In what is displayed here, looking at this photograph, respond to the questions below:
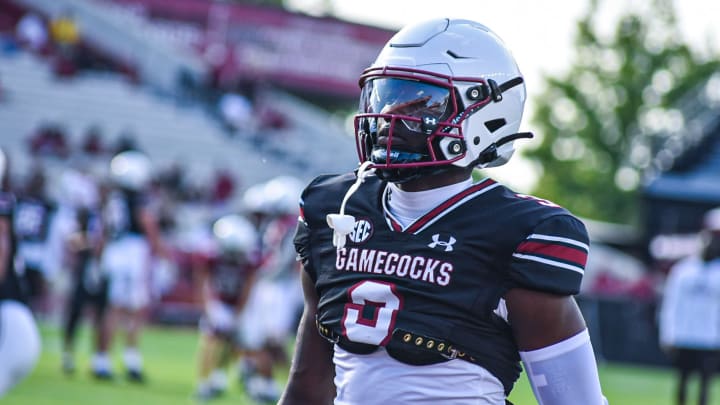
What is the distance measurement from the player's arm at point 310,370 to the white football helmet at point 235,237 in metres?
6.84

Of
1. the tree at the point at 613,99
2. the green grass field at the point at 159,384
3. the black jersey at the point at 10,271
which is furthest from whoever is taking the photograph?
the tree at the point at 613,99

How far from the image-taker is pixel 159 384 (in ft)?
33.8

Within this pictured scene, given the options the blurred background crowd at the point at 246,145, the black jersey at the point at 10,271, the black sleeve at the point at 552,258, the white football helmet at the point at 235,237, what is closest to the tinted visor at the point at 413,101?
the black sleeve at the point at 552,258

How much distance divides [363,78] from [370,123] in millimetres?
116

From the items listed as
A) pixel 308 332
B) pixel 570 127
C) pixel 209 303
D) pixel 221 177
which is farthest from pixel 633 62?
pixel 308 332

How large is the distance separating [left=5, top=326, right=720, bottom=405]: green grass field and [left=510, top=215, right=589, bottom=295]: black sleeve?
20.8ft

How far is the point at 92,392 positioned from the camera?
9227mm

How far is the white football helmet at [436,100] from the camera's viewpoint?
268 centimetres

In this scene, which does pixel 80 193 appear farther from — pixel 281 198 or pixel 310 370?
pixel 310 370

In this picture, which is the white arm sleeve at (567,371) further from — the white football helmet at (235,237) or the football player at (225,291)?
the white football helmet at (235,237)

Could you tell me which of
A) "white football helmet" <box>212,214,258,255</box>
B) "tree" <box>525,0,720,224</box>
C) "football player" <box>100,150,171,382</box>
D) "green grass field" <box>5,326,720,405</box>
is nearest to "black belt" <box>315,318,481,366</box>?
"green grass field" <box>5,326,720,405</box>

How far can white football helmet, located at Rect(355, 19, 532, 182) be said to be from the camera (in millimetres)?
2676

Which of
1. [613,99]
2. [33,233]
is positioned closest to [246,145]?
[33,233]

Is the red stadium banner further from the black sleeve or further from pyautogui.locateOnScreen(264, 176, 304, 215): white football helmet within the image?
the black sleeve
